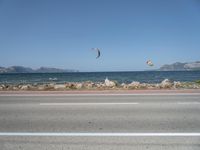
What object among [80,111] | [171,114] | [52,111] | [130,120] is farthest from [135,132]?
[52,111]

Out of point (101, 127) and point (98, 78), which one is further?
point (98, 78)

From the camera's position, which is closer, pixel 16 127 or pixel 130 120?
pixel 16 127

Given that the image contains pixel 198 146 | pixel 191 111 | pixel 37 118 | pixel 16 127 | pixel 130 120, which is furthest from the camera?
pixel 191 111

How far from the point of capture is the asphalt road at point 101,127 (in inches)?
196

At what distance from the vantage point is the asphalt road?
4.98m

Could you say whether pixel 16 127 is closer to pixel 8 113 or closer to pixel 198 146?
pixel 8 113

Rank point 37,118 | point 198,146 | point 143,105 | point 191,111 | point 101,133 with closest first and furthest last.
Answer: point 198,146 → point 101,133 → point 37,118 → point 191,111 → point 143,105

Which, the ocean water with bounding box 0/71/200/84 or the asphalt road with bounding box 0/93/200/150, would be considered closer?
the asphalt road with bounding box 0/93/200/150

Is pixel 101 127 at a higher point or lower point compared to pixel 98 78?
lower

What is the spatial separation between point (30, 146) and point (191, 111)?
5259mm

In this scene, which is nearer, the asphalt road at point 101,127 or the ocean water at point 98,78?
the asphalt road at point 101,127

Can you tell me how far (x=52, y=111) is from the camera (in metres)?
8.38

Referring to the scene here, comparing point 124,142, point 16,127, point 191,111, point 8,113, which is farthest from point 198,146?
point 8,113

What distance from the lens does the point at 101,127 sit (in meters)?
6.21
